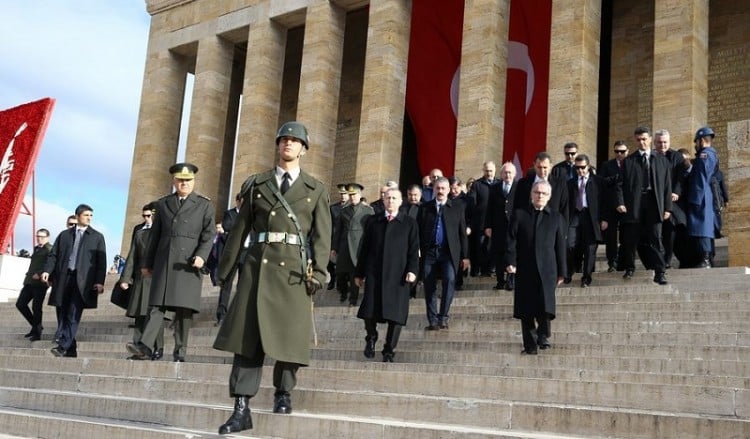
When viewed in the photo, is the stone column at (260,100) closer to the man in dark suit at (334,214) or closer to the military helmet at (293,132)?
the man in dark suit at (334,214)

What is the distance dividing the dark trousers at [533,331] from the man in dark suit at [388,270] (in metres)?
1.25

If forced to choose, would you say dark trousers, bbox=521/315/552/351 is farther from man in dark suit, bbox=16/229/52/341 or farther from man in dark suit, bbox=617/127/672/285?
man in dark suit, bbox=16/229/52/341

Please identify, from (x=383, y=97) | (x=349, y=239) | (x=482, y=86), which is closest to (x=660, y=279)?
(x=349, y=239)

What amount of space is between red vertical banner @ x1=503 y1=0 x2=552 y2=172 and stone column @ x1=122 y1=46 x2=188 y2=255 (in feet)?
31.9

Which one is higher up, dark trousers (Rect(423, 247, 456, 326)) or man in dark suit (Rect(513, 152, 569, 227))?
man in dark suit (Rect(513, 152, 569, 227))

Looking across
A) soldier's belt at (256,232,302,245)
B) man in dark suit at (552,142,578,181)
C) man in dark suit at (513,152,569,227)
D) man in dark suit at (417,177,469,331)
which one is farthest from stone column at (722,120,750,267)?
soldier's belt at (256,232,302,245)

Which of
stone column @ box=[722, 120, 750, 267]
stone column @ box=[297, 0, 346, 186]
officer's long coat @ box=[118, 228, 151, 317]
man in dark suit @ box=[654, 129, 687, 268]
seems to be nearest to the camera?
officer's long coat @ box=[118, 228, 151, 317]

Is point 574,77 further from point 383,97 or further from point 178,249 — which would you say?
point 178,249

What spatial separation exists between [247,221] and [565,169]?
594cm

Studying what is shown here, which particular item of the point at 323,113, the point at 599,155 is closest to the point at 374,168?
the point at 323,113

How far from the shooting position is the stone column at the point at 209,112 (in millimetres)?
21891

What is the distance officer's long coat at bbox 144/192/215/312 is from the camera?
307 inches

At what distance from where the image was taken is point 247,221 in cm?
556

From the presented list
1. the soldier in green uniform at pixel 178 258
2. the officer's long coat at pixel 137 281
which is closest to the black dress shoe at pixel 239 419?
the soldier in green uniform at pixel 178 258
